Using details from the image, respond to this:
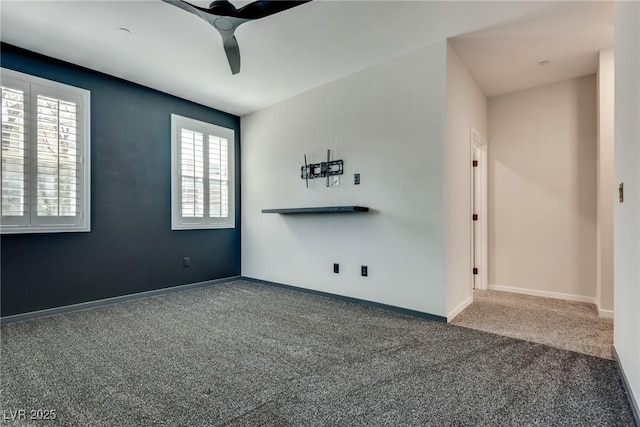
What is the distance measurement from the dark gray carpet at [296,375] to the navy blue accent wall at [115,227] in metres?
0.46

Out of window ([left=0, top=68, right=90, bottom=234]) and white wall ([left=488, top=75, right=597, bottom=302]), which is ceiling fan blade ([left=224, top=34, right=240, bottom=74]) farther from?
white wall ([left=488, top=75, right=597, bottom=302])

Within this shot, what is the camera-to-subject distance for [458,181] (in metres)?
3.29

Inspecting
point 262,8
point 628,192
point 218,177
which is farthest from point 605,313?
point 218,177

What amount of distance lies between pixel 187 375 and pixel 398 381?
1.30 m

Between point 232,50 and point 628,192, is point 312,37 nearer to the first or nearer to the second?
point 232,50

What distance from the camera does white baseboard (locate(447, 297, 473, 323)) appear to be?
118 inches

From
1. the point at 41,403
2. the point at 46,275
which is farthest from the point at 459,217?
the point at 46,275

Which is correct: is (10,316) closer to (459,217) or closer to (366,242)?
(366,242)

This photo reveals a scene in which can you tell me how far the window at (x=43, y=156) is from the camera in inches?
116

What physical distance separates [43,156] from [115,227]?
3.27ft

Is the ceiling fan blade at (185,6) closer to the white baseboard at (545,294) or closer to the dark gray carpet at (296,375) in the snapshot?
the dark gray carpet at (296,375)

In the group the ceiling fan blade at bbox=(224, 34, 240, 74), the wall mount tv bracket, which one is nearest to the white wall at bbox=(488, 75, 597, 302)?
Answer: the wall mount tv bracket

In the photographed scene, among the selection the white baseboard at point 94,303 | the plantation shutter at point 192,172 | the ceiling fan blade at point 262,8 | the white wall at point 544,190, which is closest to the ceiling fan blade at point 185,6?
the ceiling fan blade at point 262,8

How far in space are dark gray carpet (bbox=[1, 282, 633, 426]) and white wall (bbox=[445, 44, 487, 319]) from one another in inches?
25.8
